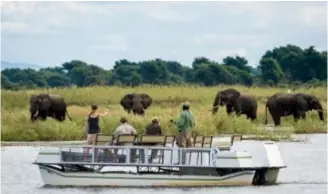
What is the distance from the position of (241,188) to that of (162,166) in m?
1.80

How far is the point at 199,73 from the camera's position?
11294 cm

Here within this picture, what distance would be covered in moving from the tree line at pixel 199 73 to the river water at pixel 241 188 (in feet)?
191

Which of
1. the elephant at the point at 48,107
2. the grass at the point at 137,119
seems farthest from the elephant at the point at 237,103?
the elephant at the point at 48,107

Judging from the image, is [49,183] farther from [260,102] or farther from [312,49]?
[312,49]

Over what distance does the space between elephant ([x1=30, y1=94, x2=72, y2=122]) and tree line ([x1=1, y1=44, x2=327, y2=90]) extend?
140 ft

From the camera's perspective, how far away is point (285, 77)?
4289 inches

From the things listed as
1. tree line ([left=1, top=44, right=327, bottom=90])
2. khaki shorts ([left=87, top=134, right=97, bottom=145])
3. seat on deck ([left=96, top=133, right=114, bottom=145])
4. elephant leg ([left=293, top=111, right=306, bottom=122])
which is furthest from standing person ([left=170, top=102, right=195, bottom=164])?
tree line ([left=1, top=44, right=327, bottom=90])

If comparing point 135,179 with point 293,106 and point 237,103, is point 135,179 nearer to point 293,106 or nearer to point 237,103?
point 293,106

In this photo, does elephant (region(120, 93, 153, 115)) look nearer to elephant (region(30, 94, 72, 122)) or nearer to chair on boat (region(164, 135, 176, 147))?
elephant (region(30, 94, 72, 122))

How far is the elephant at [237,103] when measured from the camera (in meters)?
56.6

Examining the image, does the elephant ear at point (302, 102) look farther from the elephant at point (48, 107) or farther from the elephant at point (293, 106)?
the elephant at point (48, 107)

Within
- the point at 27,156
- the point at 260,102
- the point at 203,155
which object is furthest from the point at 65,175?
the point at 260,102

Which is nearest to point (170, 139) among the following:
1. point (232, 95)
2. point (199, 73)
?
point (232, 95)

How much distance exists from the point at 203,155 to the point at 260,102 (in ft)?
120
